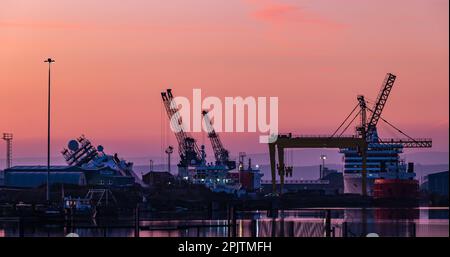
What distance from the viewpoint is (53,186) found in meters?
195

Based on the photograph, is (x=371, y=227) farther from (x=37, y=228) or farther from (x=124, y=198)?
(x=124, y=198)

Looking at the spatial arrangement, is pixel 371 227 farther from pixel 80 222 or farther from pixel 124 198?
pixel 124 198

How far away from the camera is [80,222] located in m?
124

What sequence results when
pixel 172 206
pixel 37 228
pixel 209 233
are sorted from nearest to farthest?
1. pixel 209 233
2. pixel 37 228
3. pixel 172 206
